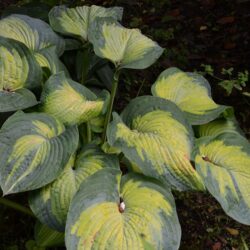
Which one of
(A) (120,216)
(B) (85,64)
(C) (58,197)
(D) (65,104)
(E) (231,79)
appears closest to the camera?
(A) (120,216)

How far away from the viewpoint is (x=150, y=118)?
146 cm

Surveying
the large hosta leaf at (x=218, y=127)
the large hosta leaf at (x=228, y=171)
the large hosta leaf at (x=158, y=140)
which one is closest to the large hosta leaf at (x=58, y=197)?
the large hosta leaf at (x=158, y=140)

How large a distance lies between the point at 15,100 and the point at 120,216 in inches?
20.0

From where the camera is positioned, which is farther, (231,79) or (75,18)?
(231,79)

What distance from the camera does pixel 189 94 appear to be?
1692 mm

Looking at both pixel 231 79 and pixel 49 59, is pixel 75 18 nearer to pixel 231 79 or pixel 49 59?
pixel 49 59

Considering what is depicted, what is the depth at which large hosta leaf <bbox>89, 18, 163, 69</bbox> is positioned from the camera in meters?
1.58

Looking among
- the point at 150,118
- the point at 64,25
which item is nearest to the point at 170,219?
the point at 150,118

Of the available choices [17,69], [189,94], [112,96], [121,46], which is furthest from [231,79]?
[17,69]

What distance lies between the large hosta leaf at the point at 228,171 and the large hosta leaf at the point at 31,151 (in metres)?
0.41

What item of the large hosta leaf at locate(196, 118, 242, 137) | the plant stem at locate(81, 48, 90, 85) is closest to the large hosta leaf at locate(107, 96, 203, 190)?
the large hosta leaf at locate(196, 118, 242, 137)

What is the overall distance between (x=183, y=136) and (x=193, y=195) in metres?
0.59

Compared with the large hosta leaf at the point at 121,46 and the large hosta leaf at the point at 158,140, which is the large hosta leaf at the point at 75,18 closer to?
the large hosta leaf at the point at 121,46

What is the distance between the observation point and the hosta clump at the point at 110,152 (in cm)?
121
